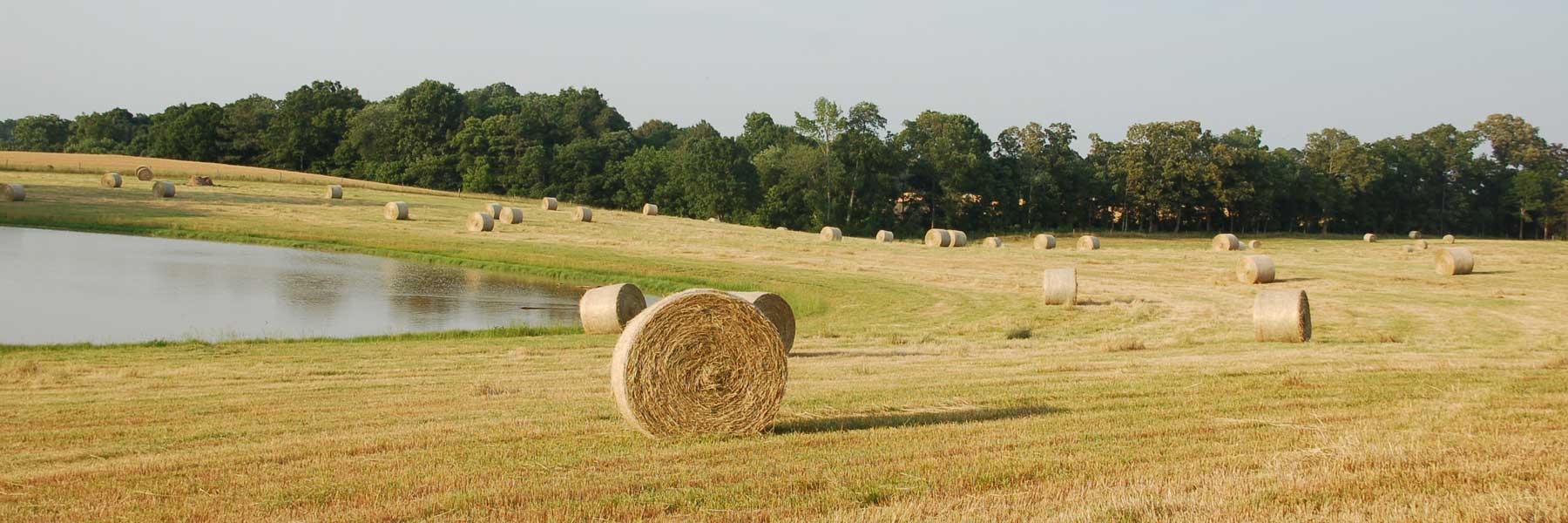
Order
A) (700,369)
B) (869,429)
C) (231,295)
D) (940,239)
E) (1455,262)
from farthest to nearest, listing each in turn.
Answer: (940,239) < (1455,262) < (231,295) < (869,429) < (700,369)

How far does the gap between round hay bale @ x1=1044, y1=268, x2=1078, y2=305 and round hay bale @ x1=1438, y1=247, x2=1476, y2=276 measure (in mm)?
15995

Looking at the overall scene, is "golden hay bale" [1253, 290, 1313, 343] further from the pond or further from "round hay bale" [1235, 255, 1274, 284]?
the pond

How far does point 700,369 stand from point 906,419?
196 centimetres

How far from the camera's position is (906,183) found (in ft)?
269

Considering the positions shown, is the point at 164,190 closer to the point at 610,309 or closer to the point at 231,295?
the point at 231,295

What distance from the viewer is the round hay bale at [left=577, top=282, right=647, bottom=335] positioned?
20.3 meters

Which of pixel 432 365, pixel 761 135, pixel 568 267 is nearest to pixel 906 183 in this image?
pixel 761 135

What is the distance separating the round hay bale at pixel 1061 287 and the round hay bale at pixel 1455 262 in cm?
1599

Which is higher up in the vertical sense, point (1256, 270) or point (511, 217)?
point (511, 217)

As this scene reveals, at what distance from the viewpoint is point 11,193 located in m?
46.8

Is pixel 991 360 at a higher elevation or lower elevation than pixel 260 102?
lower

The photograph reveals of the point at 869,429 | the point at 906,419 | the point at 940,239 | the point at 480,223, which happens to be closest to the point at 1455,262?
the point at 940,239

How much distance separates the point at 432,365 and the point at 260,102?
309 feet

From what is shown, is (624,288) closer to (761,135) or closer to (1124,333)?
(1124,333)
